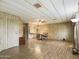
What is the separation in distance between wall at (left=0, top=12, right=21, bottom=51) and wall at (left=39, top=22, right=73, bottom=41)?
7.95 metres

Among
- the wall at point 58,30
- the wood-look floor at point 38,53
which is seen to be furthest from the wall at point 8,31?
the wall at point 58,30

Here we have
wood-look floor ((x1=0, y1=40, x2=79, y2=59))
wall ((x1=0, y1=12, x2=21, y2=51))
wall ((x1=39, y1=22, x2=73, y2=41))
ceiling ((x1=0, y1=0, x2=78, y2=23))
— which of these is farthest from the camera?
wall ((x1=39, y1=22, x2=73, y2=41))

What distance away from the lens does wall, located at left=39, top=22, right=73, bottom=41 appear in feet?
48.1

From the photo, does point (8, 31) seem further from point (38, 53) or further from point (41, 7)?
point (41, 7)

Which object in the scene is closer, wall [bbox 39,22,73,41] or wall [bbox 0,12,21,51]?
wall [bbox 0,12,21,51]

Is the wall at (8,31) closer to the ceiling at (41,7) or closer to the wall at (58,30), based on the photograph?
the ceiling at (41,7)

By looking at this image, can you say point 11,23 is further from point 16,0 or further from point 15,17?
point 16,0

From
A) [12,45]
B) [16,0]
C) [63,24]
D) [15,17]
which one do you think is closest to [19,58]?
[16,0]

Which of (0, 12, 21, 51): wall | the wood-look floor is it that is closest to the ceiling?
(0, 12, 21, 51): wall

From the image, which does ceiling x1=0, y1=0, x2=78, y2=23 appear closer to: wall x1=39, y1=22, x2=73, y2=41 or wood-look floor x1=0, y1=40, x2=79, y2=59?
wood-look floor x1=0, y1=40, x2=79, y2=59

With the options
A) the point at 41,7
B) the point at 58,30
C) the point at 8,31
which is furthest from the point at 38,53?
the point at 58,30

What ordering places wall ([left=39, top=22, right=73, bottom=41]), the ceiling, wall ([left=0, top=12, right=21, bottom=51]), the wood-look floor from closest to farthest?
the ceiling
the wood-look floor
wall ([left=0, top=12, right=21, bottom=51])
wall ([left=39, top=22, right=73, bottom=41])

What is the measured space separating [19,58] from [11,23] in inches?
152

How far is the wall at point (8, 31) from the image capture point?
7027 mm
